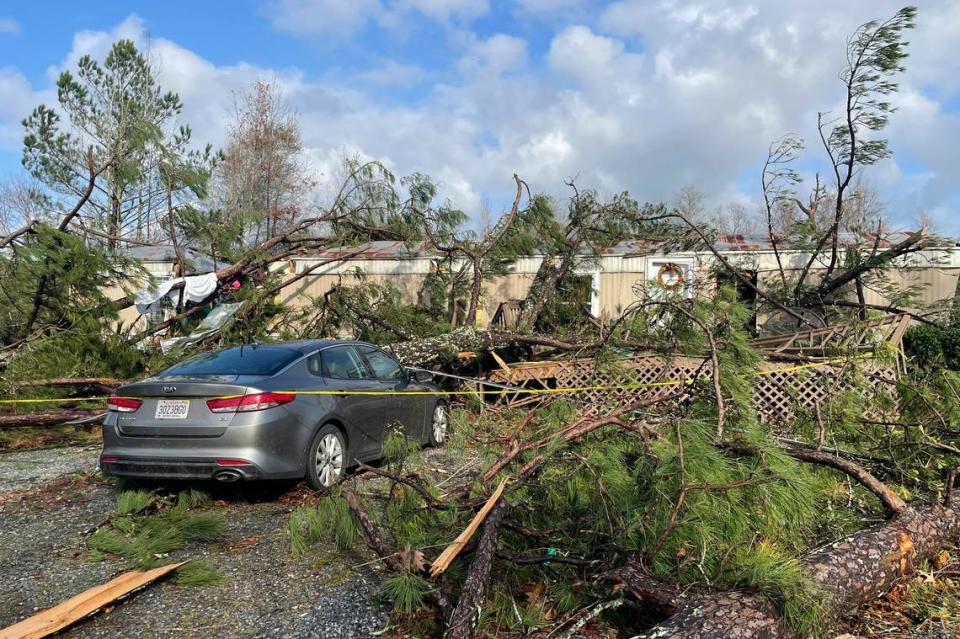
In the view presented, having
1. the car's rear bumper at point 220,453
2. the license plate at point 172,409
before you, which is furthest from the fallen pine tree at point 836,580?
the license plate at point 172,409

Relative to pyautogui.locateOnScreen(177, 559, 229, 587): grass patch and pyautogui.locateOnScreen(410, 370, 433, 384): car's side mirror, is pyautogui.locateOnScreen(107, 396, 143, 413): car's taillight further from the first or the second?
pyautogui.locateOnScreen(410, 370, 433, 384): car's side mirror

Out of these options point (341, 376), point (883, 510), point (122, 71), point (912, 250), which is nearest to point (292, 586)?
point (341, 376)

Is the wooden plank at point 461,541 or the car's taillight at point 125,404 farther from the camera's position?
the car's taillight at point 125,404

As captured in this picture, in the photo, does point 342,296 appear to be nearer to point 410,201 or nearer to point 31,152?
point 410,201

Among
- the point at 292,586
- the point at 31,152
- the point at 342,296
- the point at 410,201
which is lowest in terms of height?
the point at 292,586

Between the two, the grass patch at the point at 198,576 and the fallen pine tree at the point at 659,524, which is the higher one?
the fallen pine tree at the point at 659,524

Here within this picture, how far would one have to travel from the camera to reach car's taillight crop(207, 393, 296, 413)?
17.6 feet

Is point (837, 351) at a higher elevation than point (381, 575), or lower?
higher

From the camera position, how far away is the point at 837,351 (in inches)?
283

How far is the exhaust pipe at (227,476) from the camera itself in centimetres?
529

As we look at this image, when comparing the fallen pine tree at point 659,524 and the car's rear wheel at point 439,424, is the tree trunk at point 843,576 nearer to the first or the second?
the fallen pine tree at point 659,524

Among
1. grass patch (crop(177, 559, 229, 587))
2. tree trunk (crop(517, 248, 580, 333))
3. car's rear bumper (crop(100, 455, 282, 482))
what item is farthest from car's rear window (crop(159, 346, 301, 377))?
tree trunk (crop(517, 248, 580, 333))

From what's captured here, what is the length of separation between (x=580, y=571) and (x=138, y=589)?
7.54ft

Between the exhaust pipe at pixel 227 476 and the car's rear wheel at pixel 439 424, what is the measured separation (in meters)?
2.71
